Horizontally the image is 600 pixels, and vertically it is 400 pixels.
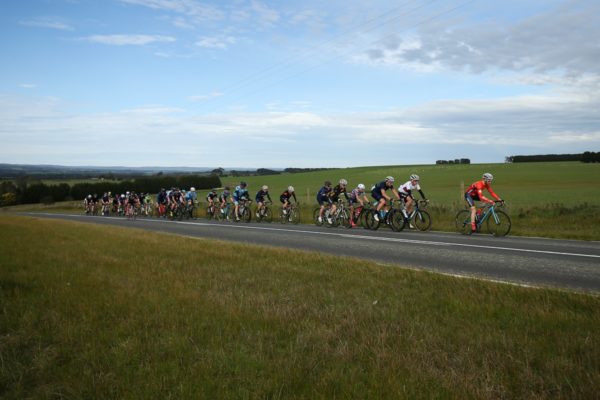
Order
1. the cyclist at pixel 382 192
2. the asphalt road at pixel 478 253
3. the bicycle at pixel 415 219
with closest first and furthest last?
1. the asphalt road at pixel 478 253
2. the bicycle at pixel 415 219
3. the cyclist at pixel 382 192

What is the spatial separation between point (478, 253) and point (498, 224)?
186 inches

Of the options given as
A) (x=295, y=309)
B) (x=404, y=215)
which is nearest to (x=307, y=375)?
(x=295, y=309)

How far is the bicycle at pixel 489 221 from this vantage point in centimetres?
1500

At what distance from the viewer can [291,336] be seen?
4785 millimetres

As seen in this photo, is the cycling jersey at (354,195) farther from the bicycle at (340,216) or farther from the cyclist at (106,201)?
the cyclist at (106,201)

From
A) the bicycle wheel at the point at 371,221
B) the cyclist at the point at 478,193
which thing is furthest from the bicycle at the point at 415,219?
the cyclist at the point at 478,193

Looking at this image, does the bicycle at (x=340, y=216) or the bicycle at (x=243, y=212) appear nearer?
the bicycle at (x=340, y=216)

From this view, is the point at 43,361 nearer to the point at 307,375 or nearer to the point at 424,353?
the point at 307,375

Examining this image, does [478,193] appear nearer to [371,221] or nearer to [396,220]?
[396,220]

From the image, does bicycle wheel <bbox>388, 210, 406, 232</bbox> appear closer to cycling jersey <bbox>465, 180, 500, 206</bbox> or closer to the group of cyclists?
the group of cyclists

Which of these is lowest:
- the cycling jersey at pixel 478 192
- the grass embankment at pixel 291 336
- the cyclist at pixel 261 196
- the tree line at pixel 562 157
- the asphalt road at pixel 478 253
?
the asphalt road at pixel 478 253

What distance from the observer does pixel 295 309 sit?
566 centimetres

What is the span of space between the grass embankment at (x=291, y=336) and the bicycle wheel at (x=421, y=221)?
9.47 m

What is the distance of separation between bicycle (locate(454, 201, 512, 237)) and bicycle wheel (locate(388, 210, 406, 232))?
6.89ft
